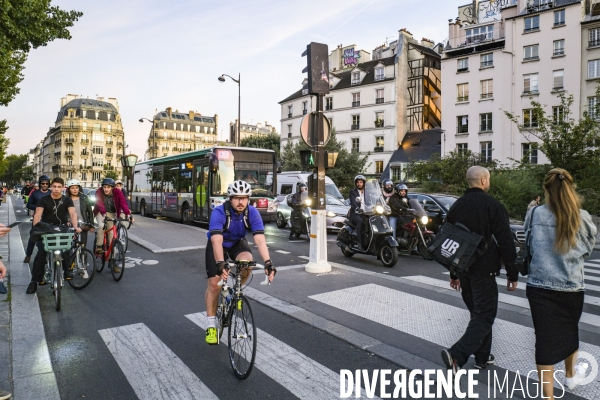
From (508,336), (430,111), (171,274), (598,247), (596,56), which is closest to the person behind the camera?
(508,336)

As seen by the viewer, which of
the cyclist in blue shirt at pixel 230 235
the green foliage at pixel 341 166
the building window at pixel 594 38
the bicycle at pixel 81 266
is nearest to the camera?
the cyclist in blue shirt at pixel 230 235

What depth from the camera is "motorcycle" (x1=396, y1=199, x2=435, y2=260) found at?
10.3m

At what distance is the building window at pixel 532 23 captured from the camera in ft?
122

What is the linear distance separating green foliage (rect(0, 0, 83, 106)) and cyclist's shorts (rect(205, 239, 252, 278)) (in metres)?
11.7

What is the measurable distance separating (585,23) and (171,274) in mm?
38842

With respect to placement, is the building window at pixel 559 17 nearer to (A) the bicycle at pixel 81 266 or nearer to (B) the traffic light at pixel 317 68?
(B) the traffic light at pixel 317 68

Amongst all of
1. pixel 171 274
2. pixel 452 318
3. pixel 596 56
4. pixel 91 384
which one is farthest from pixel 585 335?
pixel 596 56

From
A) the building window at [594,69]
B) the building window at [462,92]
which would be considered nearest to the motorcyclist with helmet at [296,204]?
the building window at [594,69]

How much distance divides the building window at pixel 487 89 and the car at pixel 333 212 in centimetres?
2858

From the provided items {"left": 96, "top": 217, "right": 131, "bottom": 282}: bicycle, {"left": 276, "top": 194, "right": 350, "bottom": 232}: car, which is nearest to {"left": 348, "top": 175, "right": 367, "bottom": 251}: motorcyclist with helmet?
{"left": 276, "top": 194, "right": 350, "bottom": 232}: car

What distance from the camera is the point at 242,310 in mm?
3998

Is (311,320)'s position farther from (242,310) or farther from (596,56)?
(596,56)

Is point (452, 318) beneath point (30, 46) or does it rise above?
beneath

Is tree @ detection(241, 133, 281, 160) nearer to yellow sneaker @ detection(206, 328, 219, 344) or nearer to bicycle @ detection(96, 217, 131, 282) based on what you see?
bicycle @ detection(96, 217, 131, 282)
